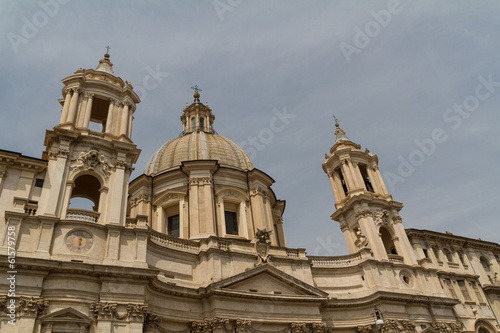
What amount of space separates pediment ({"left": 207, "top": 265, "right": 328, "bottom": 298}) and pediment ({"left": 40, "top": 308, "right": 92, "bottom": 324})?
30.4 feet

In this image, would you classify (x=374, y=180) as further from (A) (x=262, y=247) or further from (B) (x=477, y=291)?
(A) (x=262, y=247)

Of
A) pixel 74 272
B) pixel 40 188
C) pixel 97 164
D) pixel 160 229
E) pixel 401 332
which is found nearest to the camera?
pixel 74 272

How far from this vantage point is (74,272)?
732 inches

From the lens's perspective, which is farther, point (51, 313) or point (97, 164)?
point (97, 164)

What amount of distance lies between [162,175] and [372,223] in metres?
19.0

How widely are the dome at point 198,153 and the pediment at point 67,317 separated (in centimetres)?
1845

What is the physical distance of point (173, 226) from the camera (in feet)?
106

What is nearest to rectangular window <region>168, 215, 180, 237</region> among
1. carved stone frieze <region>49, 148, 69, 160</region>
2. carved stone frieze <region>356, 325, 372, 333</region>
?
carved stone frieze <region>49, 148, 69, 160</region>

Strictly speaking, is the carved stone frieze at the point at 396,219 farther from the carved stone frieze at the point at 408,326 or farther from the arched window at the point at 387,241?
the carved stone frieze at the point at 408,326

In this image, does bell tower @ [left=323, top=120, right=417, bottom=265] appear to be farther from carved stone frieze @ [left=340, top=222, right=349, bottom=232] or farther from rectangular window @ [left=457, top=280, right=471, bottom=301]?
rectangular window @ [left=457, top=280, right=471, bottom=301]

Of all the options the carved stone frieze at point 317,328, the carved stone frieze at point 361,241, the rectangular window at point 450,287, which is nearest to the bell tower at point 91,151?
the carved stone frieze at point 317,328

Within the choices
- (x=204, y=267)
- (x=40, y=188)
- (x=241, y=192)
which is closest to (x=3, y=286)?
(x=40, y=188)

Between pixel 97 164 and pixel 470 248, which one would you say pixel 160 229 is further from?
pixel 470 248

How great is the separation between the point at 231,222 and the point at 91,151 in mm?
13749
